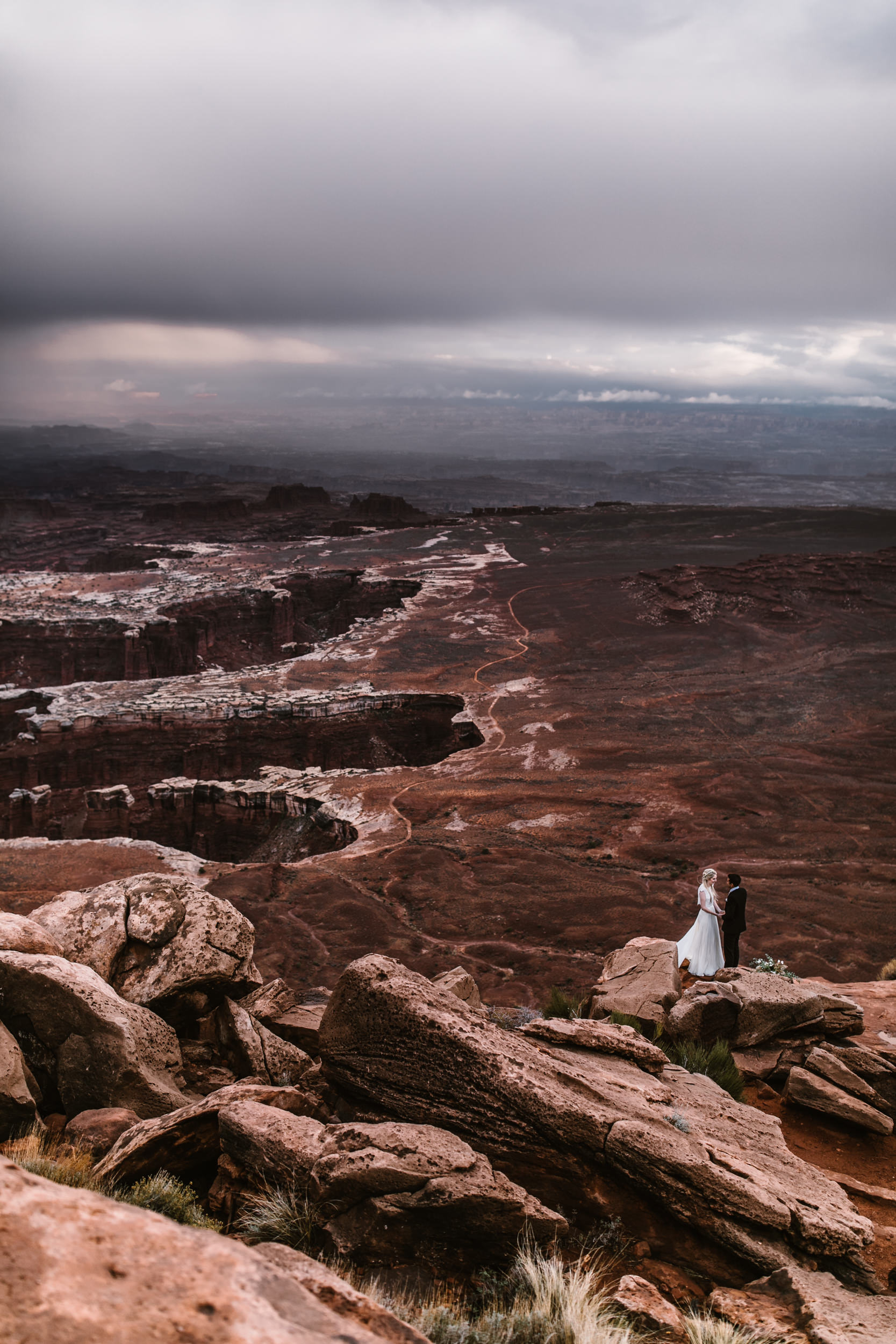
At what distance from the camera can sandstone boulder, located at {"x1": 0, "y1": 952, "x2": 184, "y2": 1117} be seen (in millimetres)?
5539

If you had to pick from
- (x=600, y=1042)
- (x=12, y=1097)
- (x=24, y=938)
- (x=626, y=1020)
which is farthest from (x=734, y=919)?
(x=12, y=1097)

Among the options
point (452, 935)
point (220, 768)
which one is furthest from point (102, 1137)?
point (220, 768)

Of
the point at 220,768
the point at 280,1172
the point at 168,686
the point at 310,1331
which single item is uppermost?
the point at 310,1331

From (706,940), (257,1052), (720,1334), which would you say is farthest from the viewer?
(706,940)

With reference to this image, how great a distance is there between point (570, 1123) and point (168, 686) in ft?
82.1

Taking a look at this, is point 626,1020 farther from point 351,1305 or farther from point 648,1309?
point 351,1305

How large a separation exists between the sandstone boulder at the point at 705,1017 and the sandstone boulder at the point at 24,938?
18.5 feet

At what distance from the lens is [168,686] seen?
27469mm

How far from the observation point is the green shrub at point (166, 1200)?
14.0 ft

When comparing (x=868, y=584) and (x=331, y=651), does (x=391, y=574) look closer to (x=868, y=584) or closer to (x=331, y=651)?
(x=331, y=651)

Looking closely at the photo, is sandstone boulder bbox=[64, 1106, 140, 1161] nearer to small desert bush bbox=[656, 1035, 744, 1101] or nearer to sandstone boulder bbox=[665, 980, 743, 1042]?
small desert bush bbox=[656, 1035, 744, 1101]

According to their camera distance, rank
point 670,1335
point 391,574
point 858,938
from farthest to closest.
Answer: point 391,574 < point 858,938 < point 670,1335

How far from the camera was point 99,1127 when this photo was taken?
512 cm

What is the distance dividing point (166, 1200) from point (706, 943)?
7.31 meters
